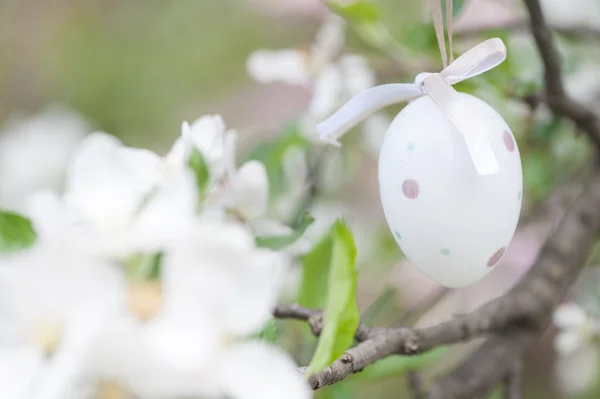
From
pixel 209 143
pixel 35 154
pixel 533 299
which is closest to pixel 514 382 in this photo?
pixel 533 299

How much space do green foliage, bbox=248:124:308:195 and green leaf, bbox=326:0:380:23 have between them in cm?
8

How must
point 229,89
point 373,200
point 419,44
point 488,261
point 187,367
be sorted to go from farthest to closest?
point 229,89 → point 373,200 → point 419,44 → point 488,261 → point 187,367

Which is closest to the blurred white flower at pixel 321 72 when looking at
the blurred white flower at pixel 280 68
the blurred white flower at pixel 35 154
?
the blurred white flower at pixel 280 68

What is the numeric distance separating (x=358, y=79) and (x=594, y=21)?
33 cm

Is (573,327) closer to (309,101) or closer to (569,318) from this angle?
(569,318)

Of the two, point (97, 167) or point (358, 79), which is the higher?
point (358, 79)

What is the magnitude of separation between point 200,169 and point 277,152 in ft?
0.72

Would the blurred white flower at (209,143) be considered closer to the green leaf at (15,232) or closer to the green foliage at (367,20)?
the green leaf at (15,232)

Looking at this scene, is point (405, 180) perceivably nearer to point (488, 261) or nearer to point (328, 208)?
point (488, 261)

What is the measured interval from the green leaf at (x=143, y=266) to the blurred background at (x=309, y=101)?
0.18m

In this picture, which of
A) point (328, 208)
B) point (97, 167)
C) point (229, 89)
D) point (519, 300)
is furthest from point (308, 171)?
point (229, 89)

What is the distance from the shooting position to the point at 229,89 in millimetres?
1218

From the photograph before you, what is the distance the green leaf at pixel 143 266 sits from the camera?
16 centimetres

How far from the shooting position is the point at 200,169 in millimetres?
207
